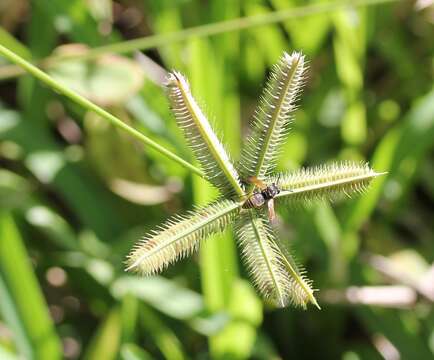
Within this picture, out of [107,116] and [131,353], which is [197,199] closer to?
[131,353]

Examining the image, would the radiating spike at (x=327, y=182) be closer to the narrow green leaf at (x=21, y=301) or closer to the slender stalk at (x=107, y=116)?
the slender stalk at (x=107, y=116)

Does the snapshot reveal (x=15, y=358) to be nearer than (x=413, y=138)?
Yes

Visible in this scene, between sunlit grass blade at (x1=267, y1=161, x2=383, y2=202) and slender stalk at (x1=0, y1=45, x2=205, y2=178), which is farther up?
slender stalk at (x1=0, y1=45, x2=205, y2=178)

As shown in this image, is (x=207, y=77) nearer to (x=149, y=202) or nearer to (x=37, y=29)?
(x=149, y=202)

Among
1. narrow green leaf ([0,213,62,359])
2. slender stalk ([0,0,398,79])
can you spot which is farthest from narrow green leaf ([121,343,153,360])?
slender stalk ([0,0,398,79])

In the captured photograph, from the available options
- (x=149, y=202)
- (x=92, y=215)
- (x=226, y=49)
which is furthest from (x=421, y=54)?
(x=92, y=215)

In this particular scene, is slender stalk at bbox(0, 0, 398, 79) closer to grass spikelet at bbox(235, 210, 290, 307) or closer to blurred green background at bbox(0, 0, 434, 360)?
blurred green background at bbox(0, 0, 434, 360)

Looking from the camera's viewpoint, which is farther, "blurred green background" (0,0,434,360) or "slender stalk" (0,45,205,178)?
"blurred green background" (0,0,434,360)
